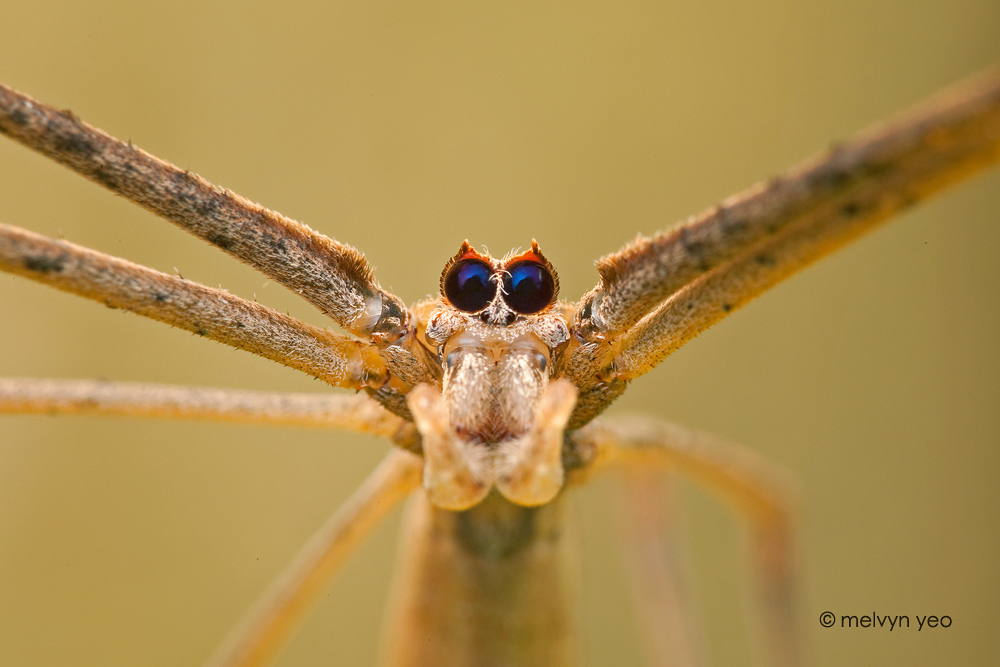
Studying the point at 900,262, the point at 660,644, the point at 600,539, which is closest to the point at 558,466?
the point at 660,644

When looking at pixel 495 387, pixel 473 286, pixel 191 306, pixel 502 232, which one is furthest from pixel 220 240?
pixel 502 232

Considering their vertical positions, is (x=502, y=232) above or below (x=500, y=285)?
above

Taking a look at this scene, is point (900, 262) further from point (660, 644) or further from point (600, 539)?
point (660, 644)

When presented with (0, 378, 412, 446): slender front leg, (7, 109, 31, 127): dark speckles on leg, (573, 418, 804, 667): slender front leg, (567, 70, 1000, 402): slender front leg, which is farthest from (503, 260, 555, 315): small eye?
(573, 418, 804, 667): slender front leg

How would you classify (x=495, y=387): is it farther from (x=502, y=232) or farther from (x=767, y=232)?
(x=502, y=232)

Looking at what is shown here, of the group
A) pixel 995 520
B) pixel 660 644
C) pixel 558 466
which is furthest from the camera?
pixel 995 520

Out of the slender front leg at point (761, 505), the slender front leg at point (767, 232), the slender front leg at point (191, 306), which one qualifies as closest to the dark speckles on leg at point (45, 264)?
the slender front leg at point (191, 306)
